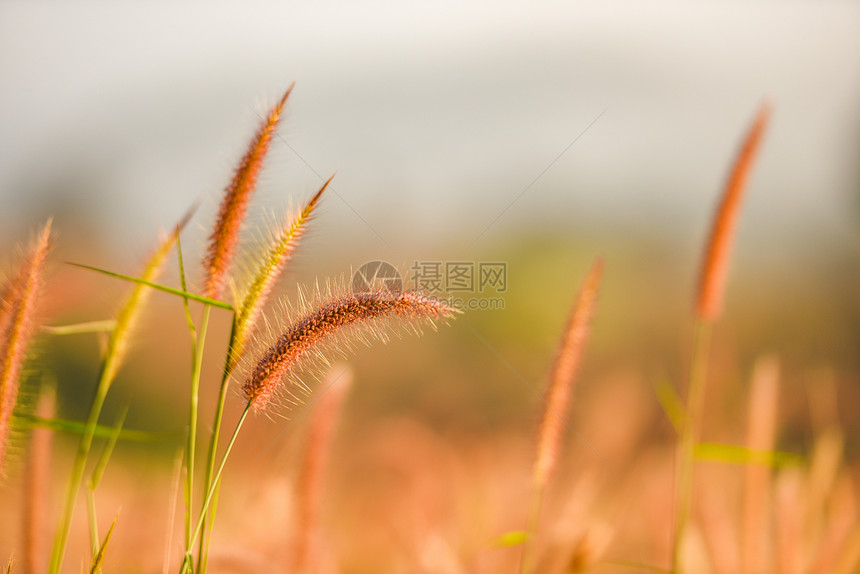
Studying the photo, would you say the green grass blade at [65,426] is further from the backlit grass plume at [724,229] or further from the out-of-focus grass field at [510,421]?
the backlit grass plume at [724,229]

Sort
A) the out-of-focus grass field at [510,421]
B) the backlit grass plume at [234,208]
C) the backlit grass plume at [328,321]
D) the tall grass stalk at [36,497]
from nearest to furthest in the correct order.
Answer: the backlit grass plume at [328,321], the backlit grass plume at [234,208], the tall grass stalk at [36,497], the out-of-focus grass field at [510,421]

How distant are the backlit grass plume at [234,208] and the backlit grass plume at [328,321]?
0.20 m

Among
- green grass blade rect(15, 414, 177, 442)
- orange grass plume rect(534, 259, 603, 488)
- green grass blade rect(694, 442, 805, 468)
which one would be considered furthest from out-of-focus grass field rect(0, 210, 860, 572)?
green grass blade rect(694, 442, 805, 468)

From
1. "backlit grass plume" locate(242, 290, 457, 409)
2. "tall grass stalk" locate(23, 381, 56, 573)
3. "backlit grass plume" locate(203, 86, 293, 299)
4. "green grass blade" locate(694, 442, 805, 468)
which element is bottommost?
"tall grass stalk" locate(23, 381, 56, 573)

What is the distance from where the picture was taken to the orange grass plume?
1358mm

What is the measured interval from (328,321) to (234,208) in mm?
292

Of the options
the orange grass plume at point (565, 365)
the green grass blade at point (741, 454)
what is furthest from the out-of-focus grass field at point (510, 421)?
the green grass blade at point (741, 454)

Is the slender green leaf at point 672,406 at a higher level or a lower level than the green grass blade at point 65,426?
higher

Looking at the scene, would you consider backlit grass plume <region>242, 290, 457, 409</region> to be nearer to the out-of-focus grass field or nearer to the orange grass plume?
the out-of-focus grass field

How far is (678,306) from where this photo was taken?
670cm

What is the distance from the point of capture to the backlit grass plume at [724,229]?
156 cm

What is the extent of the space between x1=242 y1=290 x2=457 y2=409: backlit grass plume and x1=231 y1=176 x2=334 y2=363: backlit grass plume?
2.2 inches

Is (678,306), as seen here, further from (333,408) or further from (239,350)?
(239,350)

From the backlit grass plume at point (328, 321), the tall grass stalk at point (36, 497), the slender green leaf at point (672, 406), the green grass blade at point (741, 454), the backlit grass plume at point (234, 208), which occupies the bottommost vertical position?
the tall grass stalk at point (36, 497)
